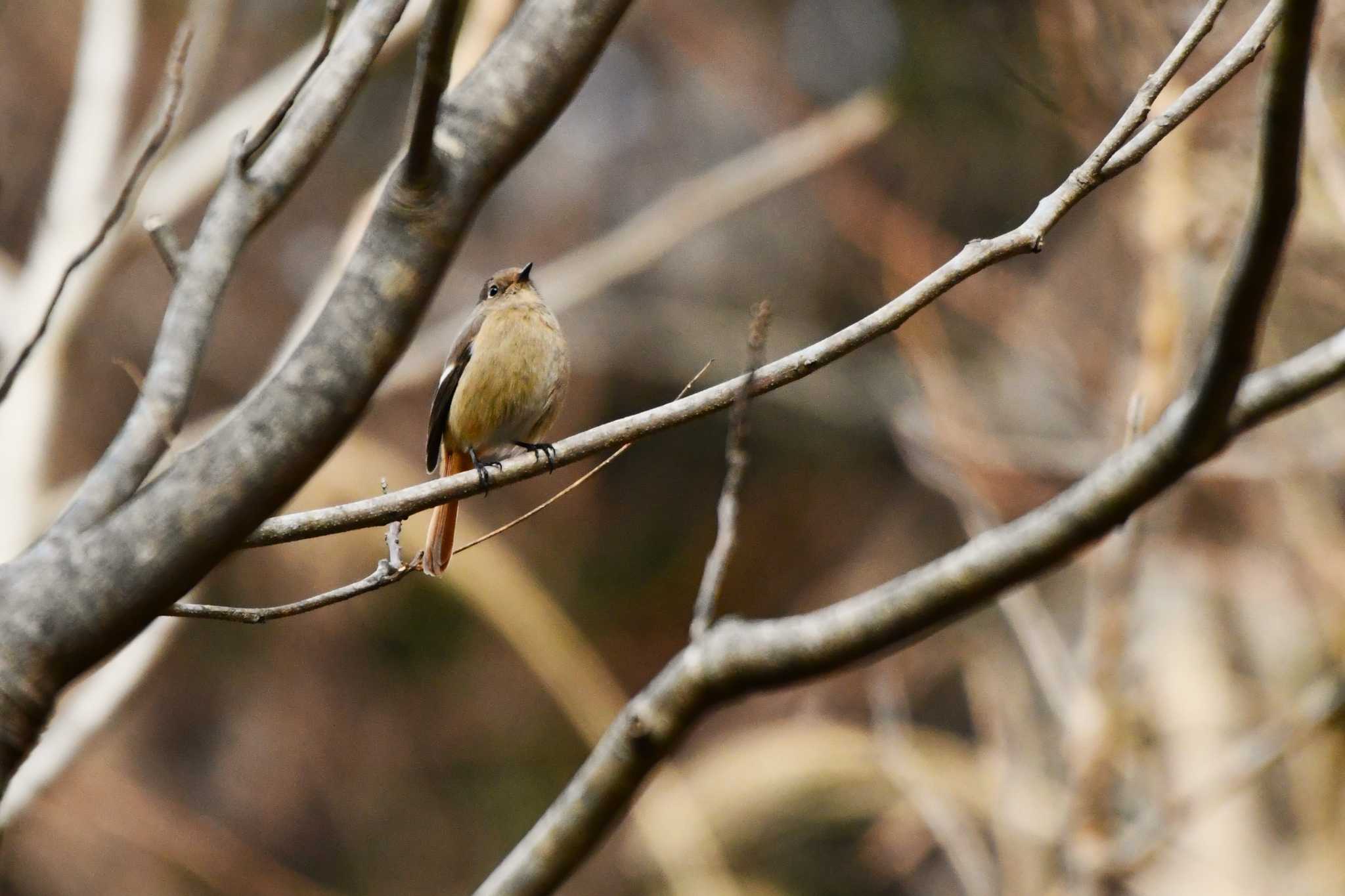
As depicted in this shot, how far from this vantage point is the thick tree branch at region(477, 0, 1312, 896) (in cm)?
137

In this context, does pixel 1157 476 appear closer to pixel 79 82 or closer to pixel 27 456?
pixel 27 456

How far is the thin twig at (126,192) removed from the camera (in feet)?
5.52

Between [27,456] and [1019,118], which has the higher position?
[1019,118]

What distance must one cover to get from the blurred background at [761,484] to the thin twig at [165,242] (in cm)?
216

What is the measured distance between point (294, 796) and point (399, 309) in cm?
900

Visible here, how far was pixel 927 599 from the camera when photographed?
1.56 meters

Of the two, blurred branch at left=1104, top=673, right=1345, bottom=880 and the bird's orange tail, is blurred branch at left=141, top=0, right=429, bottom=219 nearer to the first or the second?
the bird's orange tail

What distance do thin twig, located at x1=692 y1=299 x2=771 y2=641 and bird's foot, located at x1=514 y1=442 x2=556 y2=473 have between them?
0.84 feet

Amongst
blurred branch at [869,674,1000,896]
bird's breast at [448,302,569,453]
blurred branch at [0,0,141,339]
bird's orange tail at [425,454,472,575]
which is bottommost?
blurred branch at [869,674,1000,896]

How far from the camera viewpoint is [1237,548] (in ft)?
21.4

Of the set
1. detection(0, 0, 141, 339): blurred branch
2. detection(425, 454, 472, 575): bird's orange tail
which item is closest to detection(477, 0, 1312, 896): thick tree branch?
detection(425, 454, 472, 575): bird's orange tail

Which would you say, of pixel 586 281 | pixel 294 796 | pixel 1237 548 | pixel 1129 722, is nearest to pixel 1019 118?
pixel 1237 548

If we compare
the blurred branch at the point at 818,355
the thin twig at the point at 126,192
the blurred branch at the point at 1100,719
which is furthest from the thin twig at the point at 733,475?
the blurred branch at the point at 1100,719

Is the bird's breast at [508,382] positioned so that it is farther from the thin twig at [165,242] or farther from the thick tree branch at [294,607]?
the thin twig at [165,242]
